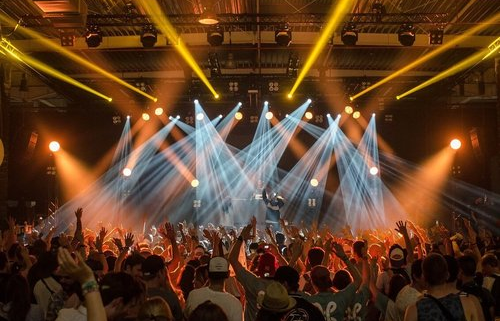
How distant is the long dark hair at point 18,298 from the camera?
15.0 ft

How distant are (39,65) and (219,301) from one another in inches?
531

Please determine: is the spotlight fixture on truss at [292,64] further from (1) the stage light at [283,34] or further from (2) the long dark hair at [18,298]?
(2) the long dark hair at [18,298]

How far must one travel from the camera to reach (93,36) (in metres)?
12.6

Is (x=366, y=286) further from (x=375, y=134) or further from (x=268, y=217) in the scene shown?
(x=375, y=134)

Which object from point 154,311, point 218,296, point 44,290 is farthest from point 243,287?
point 154,311

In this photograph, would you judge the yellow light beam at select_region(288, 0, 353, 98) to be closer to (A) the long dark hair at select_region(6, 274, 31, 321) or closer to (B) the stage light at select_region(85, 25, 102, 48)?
(B) the stage light at select_region(85, 25, 102, 48)

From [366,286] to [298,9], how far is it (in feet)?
33.6

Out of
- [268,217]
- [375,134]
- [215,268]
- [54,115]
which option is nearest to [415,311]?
[215,268]

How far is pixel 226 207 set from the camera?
66.7 ft

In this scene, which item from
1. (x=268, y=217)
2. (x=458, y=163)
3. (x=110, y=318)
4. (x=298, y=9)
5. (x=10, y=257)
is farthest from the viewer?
(x=458, y=163)

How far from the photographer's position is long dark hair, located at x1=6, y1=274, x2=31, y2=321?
15.0 feet

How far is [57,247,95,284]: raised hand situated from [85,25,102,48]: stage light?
10.5 meters

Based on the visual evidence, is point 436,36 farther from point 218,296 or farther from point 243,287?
point 218,296

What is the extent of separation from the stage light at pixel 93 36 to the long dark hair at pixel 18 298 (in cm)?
872
